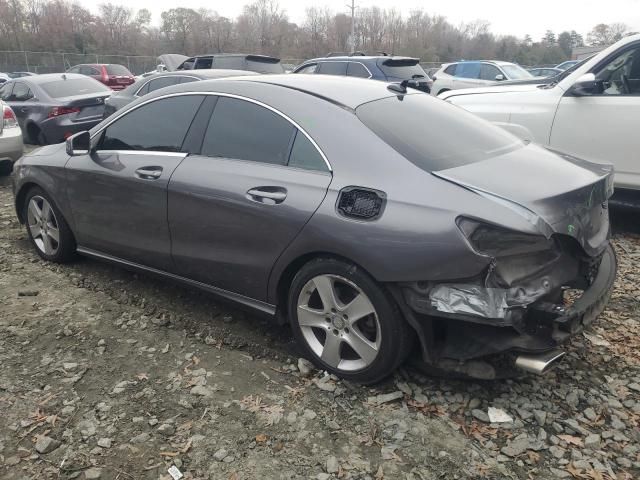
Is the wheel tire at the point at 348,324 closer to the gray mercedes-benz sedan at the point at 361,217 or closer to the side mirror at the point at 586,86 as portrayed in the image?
the gray mercedes-benz sedan at the point at 361,217

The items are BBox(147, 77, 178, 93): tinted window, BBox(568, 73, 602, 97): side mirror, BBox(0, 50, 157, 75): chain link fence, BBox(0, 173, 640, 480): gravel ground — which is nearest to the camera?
BBox(0, 173, 640, 480): gravel ground

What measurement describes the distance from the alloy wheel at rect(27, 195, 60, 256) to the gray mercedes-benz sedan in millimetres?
738

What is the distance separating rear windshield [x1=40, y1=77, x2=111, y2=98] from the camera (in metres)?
10.5

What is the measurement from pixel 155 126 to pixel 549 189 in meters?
2.56

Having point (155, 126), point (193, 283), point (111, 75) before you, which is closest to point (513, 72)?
point (155, 126)

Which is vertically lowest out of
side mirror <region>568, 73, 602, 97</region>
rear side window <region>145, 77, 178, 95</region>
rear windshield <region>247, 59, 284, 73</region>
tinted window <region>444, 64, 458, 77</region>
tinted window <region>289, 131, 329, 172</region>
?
tinted window <region>444, 64, 458, 77</region>

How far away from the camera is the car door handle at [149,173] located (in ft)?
11.9

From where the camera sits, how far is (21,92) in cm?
1082

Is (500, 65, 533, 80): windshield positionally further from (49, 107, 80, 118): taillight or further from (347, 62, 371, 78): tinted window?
(49, 107, 80, 118): taillight

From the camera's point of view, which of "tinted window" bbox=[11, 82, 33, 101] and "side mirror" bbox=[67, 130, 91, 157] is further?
"tinted window" bbox=[11, 82, 33, 101]

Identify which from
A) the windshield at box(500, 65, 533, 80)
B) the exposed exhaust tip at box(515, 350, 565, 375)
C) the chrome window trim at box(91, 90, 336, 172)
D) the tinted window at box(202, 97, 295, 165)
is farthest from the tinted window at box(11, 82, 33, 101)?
the windshield at box(500, 65, 533, 80)

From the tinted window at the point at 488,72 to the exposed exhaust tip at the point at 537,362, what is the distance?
14.4m

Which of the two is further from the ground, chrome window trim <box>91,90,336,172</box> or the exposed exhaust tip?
chrome window trim <box>91,90,336,172</box>

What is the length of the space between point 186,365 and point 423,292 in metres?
1.48
